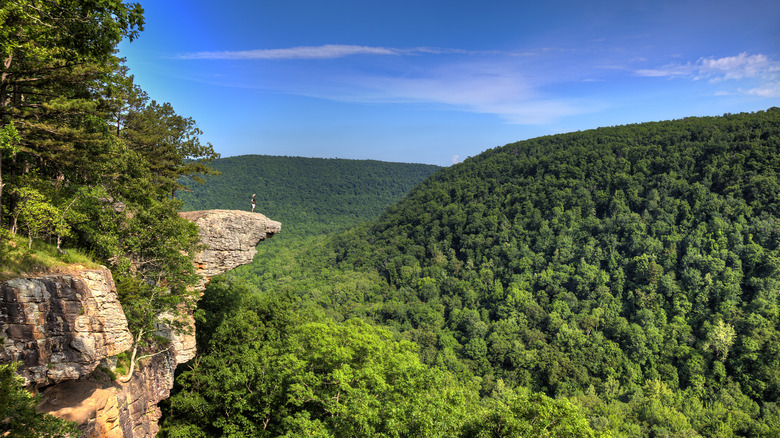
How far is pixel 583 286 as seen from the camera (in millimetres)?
82750

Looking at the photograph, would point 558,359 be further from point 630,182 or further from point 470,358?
point 630,182

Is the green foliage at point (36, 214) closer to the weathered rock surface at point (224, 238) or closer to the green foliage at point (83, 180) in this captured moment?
the green foliage at point (83, 180)

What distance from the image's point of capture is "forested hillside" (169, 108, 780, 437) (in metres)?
44.6

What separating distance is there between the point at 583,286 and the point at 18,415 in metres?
90.3

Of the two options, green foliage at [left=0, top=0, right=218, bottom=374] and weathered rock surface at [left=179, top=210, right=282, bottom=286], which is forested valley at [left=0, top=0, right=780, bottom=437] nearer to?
green foliage at [left=0, top=0, right=218, bottom=374]

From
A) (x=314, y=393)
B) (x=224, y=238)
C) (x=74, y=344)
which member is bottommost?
(x=314, y=393)

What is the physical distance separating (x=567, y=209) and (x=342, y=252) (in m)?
63.8

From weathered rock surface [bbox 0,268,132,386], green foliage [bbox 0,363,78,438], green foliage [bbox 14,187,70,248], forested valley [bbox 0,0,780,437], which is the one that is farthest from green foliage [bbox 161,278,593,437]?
green foliage [bbox 14,187,70,248]

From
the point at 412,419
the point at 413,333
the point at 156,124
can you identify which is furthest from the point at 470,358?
the point at 156,124

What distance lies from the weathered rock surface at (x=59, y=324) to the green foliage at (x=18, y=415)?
130 cm

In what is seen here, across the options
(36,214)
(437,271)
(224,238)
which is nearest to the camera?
(36,214)

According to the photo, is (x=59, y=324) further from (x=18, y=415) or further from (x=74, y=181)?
(x=74, y=181)

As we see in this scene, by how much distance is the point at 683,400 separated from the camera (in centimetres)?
5722

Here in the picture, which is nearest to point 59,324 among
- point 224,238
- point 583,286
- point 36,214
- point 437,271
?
point 36,214
